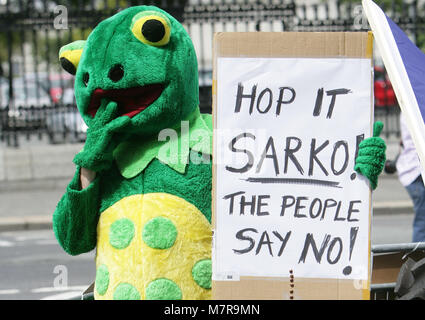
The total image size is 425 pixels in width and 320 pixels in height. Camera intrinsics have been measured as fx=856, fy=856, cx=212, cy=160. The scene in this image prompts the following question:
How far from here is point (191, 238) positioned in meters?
3.51

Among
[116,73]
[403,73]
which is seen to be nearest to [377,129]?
[403,73]

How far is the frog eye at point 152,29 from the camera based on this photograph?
3.51 metres

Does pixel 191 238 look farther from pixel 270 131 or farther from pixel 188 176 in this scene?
pixel 270 131

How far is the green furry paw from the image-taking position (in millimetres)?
3117

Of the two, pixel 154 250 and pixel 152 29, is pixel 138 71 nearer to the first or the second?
pixel 152 29

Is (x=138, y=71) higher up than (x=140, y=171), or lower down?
higher up

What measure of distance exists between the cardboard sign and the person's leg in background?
394 centimetres

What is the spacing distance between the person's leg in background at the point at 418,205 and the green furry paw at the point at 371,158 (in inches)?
155

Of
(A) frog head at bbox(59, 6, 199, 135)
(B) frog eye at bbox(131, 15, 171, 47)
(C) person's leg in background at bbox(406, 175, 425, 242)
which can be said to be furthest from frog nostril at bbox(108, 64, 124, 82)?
(C) person's leg in background at bbox(406, 175, 425, 242)

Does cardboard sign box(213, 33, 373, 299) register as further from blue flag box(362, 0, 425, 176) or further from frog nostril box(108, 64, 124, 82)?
frog nostril box(108, 64, 124, 82)

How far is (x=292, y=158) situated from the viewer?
319 centimetres

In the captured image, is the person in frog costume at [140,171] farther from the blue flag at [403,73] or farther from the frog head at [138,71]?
the blue flag at [403,73]

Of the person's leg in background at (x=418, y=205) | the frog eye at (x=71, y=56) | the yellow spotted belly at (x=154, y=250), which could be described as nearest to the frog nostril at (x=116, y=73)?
the frog eye at (x=71, y=56)

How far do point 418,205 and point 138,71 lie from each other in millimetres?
4171
